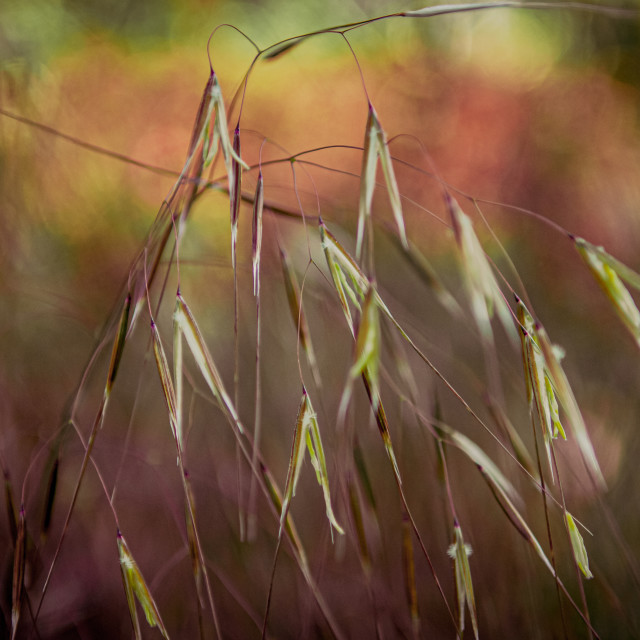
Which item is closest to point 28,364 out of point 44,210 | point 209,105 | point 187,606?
point 44,210

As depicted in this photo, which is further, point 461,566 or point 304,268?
point 304,268

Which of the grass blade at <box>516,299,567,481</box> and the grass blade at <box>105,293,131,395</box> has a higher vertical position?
the grass blade at <box>516,299,567,481</box>

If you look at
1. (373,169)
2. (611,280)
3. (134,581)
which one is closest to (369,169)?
(373,169)

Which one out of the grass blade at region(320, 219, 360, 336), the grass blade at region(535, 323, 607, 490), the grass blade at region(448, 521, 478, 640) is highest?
the grass blade at region(320, 219, 360, 336)

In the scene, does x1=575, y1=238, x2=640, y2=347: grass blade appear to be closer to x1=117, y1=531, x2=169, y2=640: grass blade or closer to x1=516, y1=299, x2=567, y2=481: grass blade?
x1=516, y1=299, x2=567, y2=481: grass blade

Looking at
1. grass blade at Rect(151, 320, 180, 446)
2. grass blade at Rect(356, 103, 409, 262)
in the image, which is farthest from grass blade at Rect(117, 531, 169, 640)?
grass blade at Rect(356, 103, 409, 262)

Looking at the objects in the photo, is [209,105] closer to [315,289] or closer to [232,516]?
[315,289]

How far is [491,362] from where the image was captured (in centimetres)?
50

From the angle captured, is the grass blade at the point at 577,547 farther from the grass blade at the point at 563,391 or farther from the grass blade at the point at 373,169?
the grass blade at the point at 373,169

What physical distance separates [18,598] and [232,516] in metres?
0.22

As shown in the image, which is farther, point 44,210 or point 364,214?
point 44,210

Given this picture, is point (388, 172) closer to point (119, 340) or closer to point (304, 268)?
point (119, 340)

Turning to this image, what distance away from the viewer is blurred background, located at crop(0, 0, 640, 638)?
491 mm

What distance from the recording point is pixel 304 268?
526 millimetres
